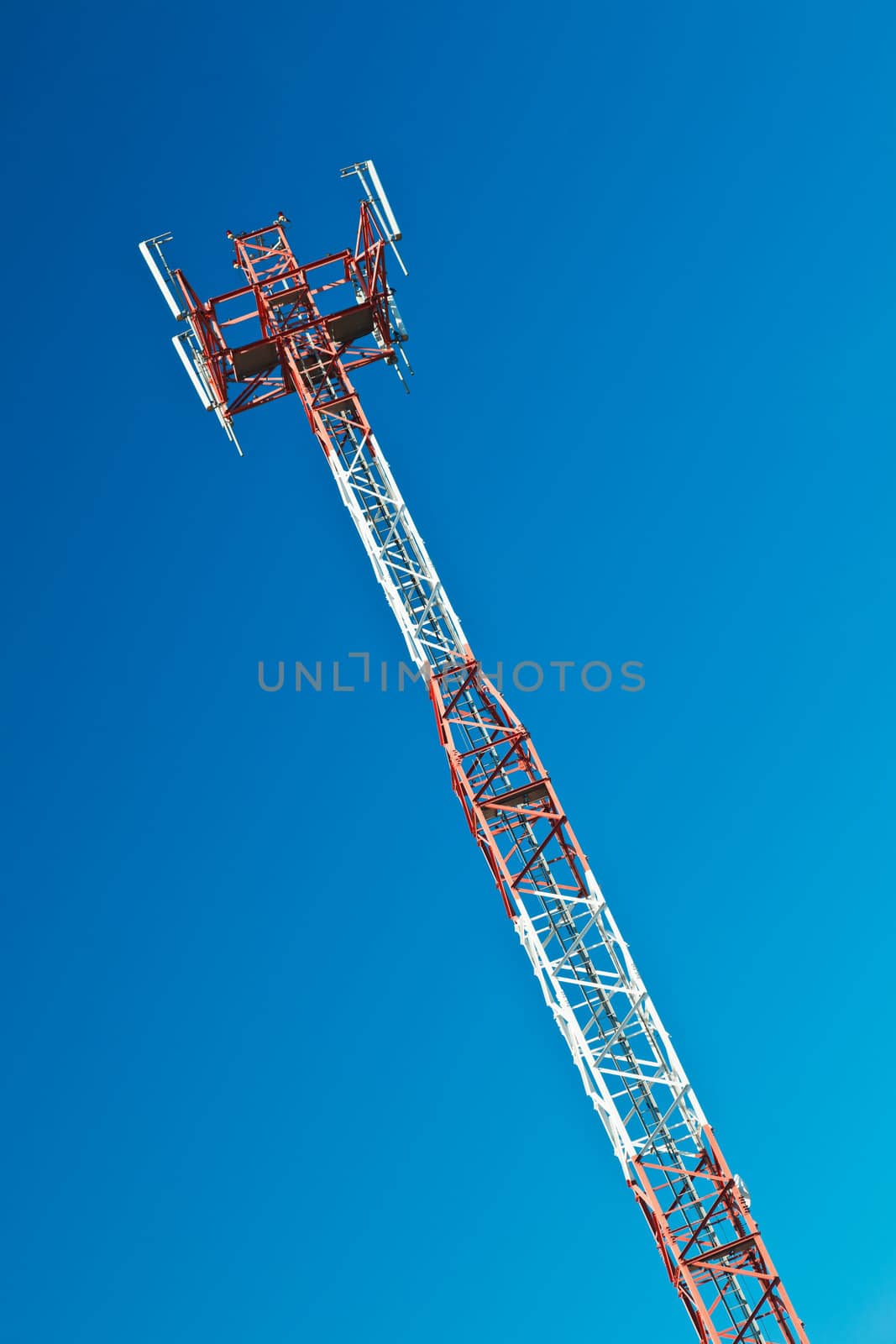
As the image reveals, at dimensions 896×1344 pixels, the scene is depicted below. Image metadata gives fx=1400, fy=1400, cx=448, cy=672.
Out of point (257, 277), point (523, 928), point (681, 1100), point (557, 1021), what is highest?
point (257, 277)

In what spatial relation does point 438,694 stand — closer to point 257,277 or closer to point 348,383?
point 348,383

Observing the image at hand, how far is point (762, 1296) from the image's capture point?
3462 cm

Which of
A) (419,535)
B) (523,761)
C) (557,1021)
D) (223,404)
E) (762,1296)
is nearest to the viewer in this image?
(762,1296)

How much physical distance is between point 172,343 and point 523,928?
22663 mm

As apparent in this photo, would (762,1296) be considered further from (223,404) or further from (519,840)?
(223,404)

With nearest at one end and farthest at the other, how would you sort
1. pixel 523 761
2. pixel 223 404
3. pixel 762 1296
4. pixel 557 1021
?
pixel 762 1296
pixel 557 1021
pixel 523 761
pixel 223 404

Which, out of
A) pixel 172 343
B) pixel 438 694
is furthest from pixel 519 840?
pixel 172 343

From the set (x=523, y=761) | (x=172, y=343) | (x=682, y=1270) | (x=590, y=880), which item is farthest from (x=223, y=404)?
(x=682, y=1270)

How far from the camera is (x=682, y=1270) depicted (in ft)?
114

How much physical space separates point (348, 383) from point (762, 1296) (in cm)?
2969

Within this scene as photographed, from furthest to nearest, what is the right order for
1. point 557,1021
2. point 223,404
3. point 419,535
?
point 223,404
point 419,535
point 557,1021

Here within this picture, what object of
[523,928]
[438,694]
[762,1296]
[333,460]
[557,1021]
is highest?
[333,460]

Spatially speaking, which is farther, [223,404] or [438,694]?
[223,404]

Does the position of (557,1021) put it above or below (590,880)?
below
